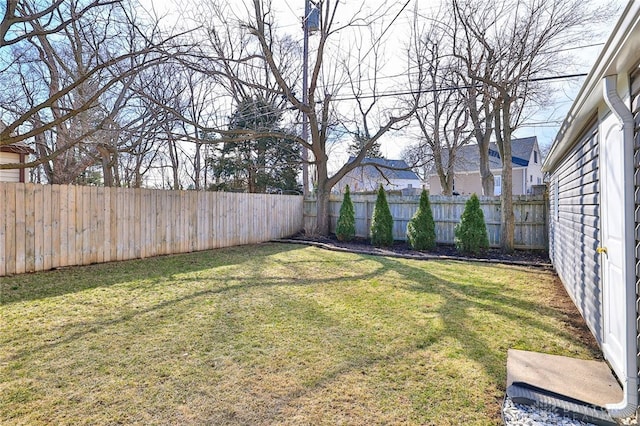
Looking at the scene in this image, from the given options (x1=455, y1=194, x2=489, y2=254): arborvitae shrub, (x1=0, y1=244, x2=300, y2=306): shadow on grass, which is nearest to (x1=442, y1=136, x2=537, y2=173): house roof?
(x1=455, y1=194, x2=489, y2=254): arborvitae shrub

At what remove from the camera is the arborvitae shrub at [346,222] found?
997cm

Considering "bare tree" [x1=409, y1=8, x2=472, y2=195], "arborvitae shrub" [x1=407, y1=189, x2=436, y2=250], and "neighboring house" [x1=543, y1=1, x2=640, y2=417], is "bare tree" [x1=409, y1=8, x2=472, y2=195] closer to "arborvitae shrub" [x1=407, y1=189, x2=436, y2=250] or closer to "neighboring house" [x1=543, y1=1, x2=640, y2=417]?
"arborvitae shrub" [x1=407, y1=189, x2=436, y2=250]

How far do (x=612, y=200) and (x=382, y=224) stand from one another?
691 centimetres

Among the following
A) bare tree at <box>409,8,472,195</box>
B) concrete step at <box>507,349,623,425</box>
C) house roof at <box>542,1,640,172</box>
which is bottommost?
concrete step at <box>507,349,623,425</box>

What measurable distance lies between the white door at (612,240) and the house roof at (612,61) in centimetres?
23

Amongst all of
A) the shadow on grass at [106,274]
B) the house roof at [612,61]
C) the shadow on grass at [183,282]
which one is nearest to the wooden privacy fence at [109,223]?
the shadow on grass at [106,274]

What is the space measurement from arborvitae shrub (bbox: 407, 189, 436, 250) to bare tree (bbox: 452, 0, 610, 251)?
153cm

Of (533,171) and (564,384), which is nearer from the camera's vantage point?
(564,384)

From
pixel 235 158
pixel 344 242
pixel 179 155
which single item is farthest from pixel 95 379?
pixel 179 155

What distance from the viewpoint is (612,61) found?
1.88 meters

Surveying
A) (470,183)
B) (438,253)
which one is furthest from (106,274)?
(470,183)

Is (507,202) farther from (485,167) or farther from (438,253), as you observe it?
(485,167)

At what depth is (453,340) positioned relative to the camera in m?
2.98

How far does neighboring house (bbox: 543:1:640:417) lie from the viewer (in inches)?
72.7
